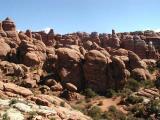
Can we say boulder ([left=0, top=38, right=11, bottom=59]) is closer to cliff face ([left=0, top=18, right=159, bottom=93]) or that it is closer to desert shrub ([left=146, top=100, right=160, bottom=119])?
cliff face ([left=0, top=18, right=159, bottom=93])

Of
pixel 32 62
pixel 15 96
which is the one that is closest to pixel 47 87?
pixel 32 62

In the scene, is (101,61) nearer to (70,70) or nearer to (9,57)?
(70,70)

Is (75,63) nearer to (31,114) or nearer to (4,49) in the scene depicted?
(4,49)

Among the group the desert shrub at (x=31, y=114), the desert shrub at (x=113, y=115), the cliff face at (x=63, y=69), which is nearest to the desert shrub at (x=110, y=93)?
the cliff face at (x=63, y=69)

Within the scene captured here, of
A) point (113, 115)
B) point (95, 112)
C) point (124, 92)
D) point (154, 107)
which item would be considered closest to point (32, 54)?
point (124, 92)

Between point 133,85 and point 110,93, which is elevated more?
point 133,85

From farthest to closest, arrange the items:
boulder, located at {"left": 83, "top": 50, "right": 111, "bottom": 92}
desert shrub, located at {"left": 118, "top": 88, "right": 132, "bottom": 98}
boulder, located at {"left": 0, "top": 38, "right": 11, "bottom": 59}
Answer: boulder, located at {"left": 0, "top": 38, "right": 11, "bottom": 59} → boulder, located at {"left": 83, "top": 50, "right": 111, "bottom": 92} → desert shrub, located at {"left": 118, "top": 88, "right": 132, "bottom": 98}

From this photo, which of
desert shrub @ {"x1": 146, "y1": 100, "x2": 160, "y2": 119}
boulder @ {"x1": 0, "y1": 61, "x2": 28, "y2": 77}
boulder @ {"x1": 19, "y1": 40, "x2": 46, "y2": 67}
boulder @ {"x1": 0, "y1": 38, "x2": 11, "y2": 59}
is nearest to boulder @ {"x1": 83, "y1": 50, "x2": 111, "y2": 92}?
boulder @ {"x1": 19, "y1": 40, "x2": 46, "y2": 67}

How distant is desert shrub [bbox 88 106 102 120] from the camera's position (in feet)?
144

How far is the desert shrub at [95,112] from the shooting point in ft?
144

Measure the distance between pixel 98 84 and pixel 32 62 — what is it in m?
9.98

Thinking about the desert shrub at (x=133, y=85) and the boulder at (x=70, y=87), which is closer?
the boulder at (x=70, y=87)

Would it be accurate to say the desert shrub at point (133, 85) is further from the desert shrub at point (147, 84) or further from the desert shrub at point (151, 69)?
the desert shrub at point (151, 69)

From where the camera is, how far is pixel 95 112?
45375 millimetres
